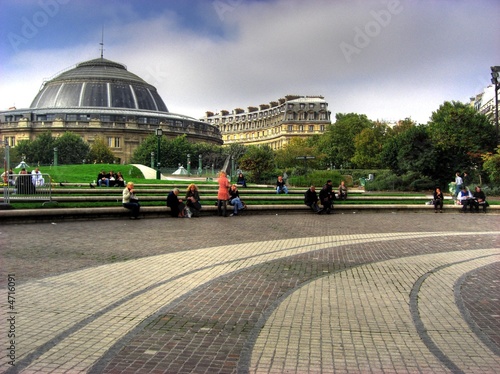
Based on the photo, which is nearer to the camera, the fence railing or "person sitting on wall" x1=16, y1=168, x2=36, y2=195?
the fence railing

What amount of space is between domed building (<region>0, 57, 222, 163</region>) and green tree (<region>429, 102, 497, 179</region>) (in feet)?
239

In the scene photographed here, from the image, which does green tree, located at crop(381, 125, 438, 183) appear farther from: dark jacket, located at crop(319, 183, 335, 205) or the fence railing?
the fence railing

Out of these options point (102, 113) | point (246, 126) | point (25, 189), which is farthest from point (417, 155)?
point (246, 126)

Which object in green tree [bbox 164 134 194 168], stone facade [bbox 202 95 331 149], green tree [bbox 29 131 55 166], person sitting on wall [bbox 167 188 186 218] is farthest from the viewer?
stone facade [bbox 202 95 331 149]

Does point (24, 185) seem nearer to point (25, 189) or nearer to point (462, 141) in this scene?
point (25, 189)

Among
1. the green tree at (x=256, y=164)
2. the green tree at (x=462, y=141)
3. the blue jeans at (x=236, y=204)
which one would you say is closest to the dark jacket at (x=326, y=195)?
the blue jeans at (x=236, y=204)

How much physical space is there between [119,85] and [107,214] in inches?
4389

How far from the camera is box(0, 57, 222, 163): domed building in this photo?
10700 centimetres

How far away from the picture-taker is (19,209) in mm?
16094

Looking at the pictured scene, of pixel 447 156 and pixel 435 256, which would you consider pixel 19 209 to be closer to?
pixel 435 256

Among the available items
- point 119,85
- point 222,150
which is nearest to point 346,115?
point 222,150

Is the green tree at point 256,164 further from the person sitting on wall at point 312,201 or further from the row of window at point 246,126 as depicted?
the row of window at point 246,126

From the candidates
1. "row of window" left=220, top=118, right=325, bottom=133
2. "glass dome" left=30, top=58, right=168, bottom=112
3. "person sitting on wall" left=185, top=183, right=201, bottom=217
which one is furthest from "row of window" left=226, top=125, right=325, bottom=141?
"person sitting on wall" left=185, top=183, right=201, bottom=217

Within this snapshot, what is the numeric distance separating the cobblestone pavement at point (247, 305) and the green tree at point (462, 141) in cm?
3041
